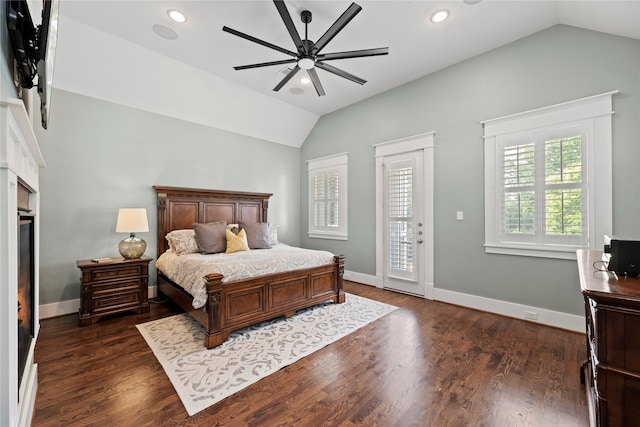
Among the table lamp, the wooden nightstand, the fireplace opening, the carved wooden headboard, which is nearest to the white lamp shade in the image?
the table lamp

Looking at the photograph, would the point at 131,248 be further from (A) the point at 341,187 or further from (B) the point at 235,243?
(A) the point at 341,187

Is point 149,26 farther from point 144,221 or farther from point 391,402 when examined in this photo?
point 391,402

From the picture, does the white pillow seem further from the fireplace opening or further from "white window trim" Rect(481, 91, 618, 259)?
"white window trim" Rect(481, 91, 618, 259)

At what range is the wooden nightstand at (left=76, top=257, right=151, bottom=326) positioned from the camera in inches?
121

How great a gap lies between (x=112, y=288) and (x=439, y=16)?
4.76 meters

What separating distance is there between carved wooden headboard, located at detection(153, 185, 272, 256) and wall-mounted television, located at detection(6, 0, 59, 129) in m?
2.74

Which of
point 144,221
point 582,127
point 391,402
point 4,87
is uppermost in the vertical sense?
point 582,127

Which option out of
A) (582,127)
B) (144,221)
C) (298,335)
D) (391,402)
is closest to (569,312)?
(582,127)

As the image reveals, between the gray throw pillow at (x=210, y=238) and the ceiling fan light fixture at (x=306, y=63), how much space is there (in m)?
2.45

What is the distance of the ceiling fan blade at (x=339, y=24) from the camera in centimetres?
216

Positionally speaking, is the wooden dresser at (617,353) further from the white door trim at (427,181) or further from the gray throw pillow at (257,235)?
the gray throw pillow at (257,235)

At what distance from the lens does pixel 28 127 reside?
133 centimetres

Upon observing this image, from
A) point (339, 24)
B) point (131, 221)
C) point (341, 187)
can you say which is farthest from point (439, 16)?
point (131, 221)

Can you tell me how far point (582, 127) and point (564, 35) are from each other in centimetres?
104
